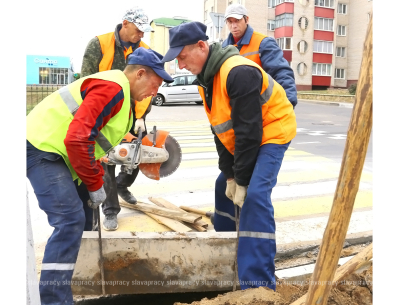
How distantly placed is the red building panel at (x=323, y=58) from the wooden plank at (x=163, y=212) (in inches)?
1647

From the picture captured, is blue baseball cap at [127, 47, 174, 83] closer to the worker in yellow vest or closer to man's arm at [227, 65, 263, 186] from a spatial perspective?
man's arm at [227, 65, 263, 186]

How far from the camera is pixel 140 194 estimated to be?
5.51 m

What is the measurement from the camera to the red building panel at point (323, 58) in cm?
4341

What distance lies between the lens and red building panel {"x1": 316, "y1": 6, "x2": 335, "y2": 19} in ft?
141

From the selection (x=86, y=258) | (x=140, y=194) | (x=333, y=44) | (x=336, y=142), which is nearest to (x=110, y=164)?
(x=86, y=258)

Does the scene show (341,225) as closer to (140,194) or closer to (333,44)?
(140,194)

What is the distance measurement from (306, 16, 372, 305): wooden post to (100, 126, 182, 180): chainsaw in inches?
102

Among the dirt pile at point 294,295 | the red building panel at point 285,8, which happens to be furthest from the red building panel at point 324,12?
the dirt pile at point 294,295

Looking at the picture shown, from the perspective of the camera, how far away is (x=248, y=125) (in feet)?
9.18

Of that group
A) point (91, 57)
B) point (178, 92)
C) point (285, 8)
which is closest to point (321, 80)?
point (285, 8)

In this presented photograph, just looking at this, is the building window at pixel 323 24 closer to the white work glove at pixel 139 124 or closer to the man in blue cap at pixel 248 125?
the white work glove at pixel 139 124

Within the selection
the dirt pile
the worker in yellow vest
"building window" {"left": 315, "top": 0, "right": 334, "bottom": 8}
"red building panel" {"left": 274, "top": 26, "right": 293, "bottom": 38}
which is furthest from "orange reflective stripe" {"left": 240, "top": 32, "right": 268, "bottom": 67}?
"building window" {"left": 315, "top": 0, "right": 334, "bottom": 8}

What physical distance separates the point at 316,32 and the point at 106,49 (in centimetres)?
4311

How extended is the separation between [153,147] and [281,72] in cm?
154
